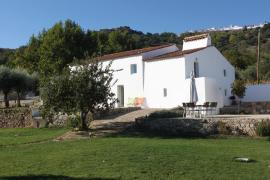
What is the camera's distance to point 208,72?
3975 cm

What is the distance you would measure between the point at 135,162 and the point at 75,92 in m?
13.2

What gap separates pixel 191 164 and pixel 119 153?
336cm

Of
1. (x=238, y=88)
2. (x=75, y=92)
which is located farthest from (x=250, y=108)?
(x=75, y=92)

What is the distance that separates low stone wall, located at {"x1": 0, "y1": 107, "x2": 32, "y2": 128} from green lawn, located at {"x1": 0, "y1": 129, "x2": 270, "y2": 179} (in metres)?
17.4

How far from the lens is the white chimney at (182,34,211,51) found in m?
40.9

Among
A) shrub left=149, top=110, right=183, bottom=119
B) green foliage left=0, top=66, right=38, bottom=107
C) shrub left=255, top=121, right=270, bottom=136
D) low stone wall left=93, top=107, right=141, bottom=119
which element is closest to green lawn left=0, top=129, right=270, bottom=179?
shrub left=255, top=121, right=270, bottom=136

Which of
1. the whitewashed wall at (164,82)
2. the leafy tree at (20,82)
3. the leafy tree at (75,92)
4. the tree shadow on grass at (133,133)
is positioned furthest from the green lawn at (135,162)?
the leafy tree at (20,82)

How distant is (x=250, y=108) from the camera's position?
118 ft

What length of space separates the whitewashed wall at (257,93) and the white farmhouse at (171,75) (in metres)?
1.88

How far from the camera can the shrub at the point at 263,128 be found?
79.0ft

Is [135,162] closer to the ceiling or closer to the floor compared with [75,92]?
closer to the floor

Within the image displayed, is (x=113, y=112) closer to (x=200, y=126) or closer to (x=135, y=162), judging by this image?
(x=200, y=126)

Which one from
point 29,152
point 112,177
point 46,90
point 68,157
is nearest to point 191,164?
point 112,177

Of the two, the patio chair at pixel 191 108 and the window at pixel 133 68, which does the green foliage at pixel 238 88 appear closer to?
the patio chair at pixel 191 108
